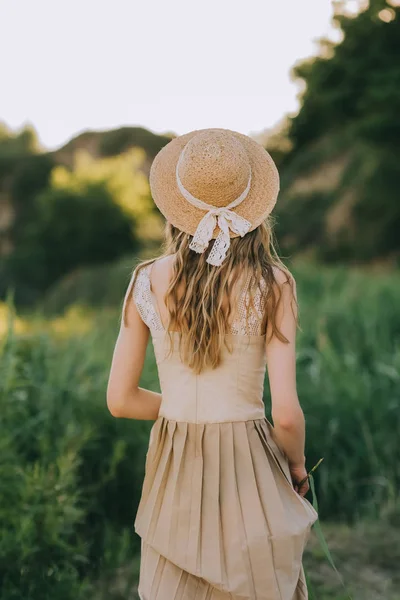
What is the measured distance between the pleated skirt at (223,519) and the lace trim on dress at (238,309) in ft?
0.79

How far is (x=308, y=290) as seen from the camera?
11.3 meters

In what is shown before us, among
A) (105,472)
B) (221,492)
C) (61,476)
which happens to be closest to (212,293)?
(221,492)

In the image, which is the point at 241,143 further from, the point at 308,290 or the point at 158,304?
the point at 308,290

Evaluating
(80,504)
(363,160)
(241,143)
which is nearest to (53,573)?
(80,504)

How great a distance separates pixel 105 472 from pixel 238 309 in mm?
2115

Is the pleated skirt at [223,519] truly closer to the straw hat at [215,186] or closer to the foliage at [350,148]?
the straw hat at [215,186]

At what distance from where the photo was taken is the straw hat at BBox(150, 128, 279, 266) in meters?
1.86

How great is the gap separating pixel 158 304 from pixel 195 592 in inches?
28.2

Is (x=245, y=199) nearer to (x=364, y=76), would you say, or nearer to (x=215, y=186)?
(x=215, y=186)

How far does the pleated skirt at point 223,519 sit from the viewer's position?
Answer: 1828mm

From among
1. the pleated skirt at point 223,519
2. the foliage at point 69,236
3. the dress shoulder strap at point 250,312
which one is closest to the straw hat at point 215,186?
the dress shoulder strap at point 250,312

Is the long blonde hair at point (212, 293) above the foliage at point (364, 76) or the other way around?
the other way around

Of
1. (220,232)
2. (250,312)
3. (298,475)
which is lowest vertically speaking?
(298,475)

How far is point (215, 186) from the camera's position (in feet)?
6.12
